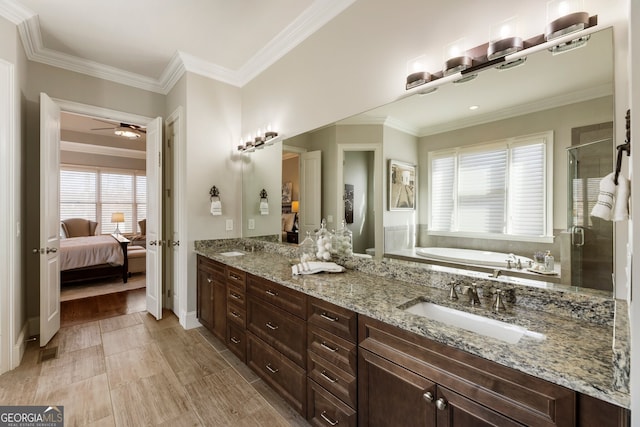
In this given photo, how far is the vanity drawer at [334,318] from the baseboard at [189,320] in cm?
215

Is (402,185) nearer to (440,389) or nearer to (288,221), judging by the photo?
(440,389)

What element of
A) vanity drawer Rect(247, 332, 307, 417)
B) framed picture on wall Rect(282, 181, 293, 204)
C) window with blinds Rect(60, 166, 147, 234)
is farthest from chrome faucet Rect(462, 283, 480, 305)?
window with blinds Rect(60, 166, 147, 234)

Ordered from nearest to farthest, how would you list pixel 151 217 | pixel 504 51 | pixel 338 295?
1. pixel 504 51
2. pixel 338 295
3. pixel 151 217

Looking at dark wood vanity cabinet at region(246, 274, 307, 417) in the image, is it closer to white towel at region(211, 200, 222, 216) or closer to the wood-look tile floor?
the wood-look tile floor

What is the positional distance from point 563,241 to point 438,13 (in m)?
1.40

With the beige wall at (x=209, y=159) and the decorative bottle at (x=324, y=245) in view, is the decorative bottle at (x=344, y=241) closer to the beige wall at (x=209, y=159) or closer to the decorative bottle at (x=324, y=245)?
the decorative bottle at (x=324, y=245)

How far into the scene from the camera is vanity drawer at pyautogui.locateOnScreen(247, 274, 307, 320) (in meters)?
1.74

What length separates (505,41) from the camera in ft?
4.46

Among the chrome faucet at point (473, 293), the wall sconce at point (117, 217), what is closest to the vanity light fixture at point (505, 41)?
the chrome faucet at point (473, 293)

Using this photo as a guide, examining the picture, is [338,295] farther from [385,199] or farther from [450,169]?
[450,169]

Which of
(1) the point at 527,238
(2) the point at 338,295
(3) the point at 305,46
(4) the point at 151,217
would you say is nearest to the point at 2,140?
(4) the point at 151,217

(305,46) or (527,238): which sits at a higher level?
(305,46)

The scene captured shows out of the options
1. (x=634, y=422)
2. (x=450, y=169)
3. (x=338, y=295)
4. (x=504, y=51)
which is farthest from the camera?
(x=450, y=169)

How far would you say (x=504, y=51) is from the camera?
137 centimetres
